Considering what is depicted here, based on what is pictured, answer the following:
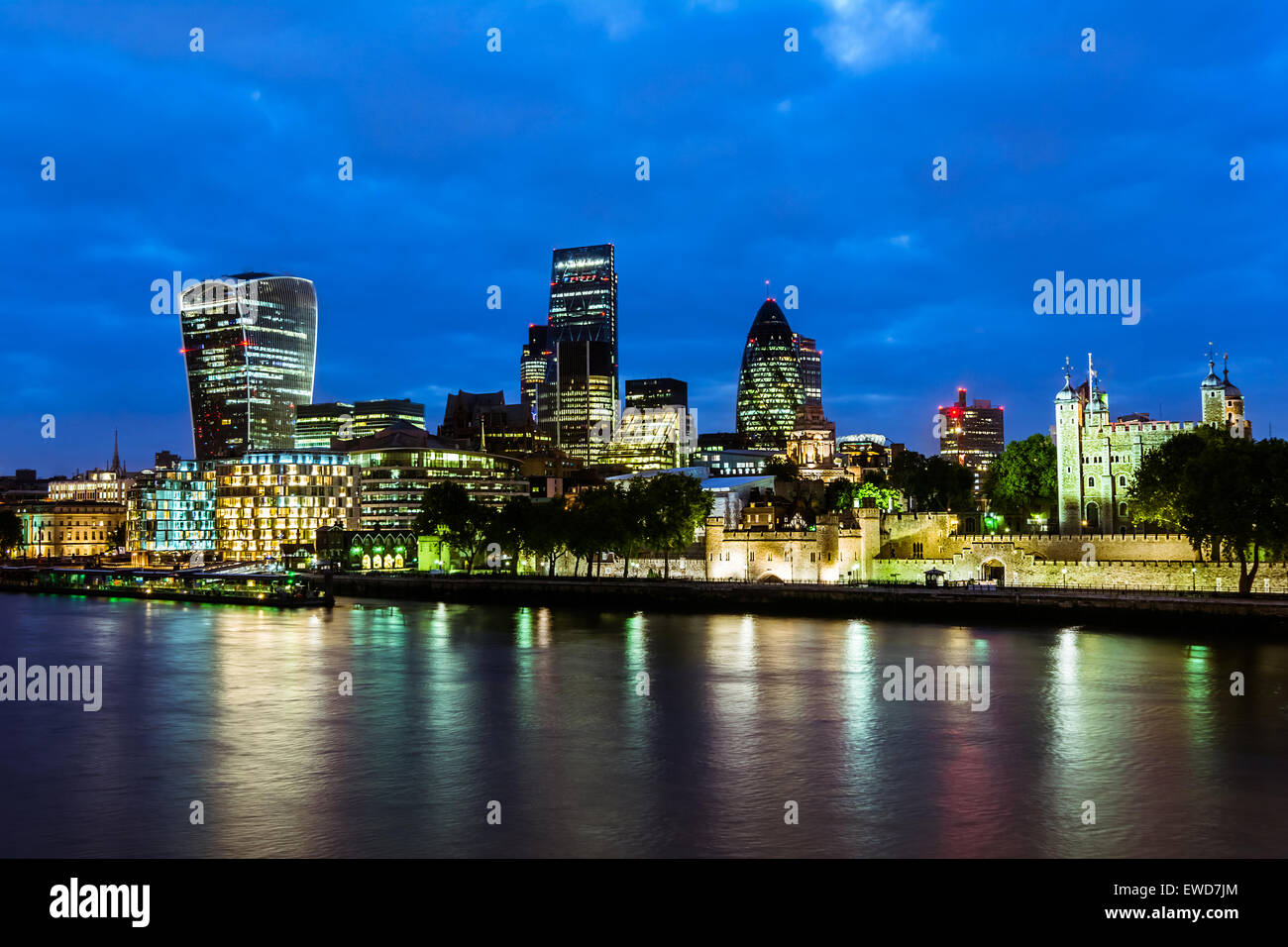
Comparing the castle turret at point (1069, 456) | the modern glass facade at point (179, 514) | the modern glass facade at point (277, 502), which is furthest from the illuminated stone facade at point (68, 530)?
the castle turret at point (1069, 456)

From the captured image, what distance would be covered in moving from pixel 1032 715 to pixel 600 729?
502 inches

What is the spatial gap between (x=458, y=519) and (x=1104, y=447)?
50.7 meters

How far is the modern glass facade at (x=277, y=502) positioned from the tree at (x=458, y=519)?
42.4 m

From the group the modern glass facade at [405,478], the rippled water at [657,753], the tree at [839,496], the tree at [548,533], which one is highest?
the modern glass facade at [405,478]

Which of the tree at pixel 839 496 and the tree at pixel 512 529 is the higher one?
the tree at pixel 839 496

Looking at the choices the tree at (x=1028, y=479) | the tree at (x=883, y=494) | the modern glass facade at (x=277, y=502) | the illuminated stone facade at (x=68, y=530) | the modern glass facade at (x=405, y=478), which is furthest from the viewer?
the illuminated stone facade at (x=68, y=530)

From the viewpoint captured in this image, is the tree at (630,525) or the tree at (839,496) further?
the tree at (839,496)

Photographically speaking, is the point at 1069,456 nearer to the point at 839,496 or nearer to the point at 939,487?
the point at 939,487

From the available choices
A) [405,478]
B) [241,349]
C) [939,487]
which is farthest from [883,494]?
[241,349]

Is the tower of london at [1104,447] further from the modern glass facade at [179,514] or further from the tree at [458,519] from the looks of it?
the modern glass facade at [179,514]

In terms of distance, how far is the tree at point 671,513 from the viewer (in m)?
73.9

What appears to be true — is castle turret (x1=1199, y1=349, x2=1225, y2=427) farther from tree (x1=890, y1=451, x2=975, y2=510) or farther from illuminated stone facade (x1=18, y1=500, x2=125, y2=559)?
illuminated stone facade (x1=18, y1=500, x2=125, y2=559)

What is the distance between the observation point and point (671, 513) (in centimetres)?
7400
